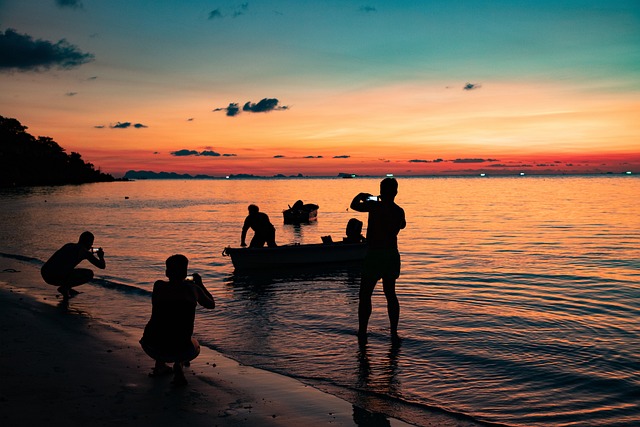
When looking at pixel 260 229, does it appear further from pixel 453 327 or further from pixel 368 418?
pixel 368 418

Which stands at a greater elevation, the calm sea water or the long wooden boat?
the long wooden boat

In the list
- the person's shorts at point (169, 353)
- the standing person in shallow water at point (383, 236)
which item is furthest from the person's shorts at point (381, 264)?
the person's shorts at point (169, 353)

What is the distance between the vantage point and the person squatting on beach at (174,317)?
669cm

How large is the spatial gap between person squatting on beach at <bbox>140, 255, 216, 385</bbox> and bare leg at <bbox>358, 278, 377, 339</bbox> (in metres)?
3.15

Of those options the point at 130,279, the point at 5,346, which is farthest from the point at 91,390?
the point at 130,279

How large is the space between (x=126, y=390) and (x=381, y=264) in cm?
444

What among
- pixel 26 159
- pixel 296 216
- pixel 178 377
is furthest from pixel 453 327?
pixel 26 159

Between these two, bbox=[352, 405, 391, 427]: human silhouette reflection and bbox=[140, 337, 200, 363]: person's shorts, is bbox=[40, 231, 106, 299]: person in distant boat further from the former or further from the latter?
bbox=[352, 405, 391, 427]: human silhouette reflection

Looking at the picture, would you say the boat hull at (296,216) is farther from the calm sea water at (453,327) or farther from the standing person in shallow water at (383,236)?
the standing person in shallow water at (383,236)

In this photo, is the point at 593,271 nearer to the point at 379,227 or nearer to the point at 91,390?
the point at 379,227

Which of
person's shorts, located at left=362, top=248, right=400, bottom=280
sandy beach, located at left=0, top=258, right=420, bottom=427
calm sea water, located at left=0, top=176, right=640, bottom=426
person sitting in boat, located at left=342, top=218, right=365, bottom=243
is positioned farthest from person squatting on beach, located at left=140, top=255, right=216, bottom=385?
person sitting in boat, located at left=342, top=218, right=365, bottom=243

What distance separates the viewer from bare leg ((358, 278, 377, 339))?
30.0 ft

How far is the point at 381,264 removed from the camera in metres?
8.96

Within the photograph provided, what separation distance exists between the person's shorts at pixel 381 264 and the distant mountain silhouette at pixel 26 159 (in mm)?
162158
